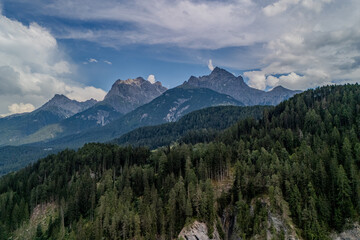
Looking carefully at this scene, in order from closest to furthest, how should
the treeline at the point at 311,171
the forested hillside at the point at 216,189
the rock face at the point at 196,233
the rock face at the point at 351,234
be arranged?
1. the rock face at the point at 351,234
2. the treeline at the point at 311,171
3. the forested hillside at the point at 216,189
4. the rock face at the point at 196,233

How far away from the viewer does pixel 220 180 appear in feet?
401

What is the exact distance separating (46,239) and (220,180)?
88.5 meters

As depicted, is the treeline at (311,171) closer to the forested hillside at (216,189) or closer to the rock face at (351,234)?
the forested hillside at (216,189)

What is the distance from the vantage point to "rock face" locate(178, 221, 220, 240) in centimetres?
9381

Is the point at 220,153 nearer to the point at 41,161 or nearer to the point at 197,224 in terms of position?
the point at 197,224

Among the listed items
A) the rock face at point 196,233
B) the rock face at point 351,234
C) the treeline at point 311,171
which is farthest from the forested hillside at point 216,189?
the rock face at point 351,234

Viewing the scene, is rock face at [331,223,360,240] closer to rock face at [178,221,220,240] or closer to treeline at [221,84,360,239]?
treeline at [221,84,360,239]

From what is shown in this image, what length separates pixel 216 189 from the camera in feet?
377

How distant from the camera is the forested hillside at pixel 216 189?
301ft

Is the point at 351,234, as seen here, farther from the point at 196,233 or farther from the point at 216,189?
the point at 196,233

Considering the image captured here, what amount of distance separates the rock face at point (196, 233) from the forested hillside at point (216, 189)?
7.00 ft

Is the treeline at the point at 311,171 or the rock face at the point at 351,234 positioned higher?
the treeline at the point at 311,171

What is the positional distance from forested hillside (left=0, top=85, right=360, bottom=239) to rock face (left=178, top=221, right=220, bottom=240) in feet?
7.00

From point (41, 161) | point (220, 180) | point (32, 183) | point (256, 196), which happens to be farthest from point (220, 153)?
point (41, 161)
